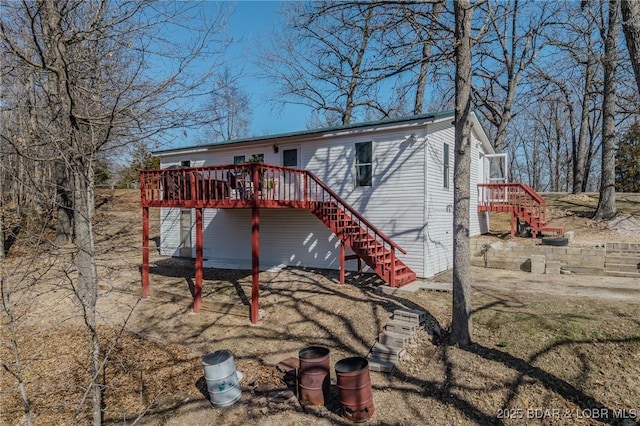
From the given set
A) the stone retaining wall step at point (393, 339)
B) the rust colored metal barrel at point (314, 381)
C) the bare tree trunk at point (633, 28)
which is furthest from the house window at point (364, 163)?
the bare tree trunk at point (633, 28)

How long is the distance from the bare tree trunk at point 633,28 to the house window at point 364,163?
23.1 feet

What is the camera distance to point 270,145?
12766 mm

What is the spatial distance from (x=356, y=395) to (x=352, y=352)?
1.70 metres

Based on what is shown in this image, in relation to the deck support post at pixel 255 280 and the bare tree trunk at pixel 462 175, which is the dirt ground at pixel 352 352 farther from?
the bare tree trunk at pixel 462 175

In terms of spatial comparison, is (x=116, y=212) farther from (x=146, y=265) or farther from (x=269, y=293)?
(x=269, y=293)

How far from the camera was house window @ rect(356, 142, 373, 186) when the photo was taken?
11002mm

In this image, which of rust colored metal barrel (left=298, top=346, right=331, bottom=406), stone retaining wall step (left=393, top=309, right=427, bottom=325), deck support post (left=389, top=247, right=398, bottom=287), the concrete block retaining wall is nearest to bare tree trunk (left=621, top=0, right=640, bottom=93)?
stone retaining wall step (left=393, top=309, right=427, bottom=325)

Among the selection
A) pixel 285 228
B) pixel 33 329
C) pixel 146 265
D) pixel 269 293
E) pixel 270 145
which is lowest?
pixel 33 329

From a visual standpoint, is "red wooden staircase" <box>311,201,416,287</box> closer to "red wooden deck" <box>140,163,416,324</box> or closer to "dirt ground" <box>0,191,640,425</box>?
"red wooden deck" <box>140,163,416,324</box>

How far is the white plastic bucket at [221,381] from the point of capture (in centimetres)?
530

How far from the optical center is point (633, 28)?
13.7 ft

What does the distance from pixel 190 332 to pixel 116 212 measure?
18.1 meters

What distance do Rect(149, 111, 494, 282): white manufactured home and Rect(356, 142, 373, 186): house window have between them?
30 mm

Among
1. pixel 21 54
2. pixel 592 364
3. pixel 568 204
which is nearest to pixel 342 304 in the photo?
pixel 592 364
